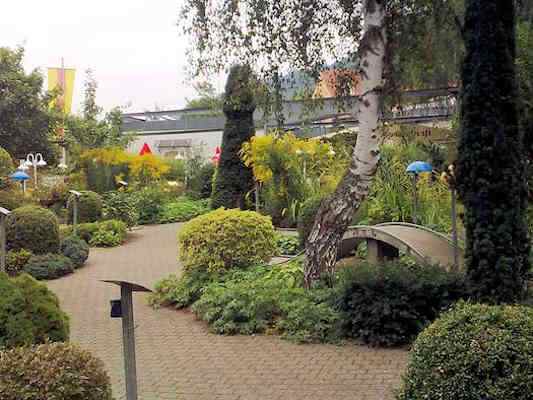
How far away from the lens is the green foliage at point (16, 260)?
1228 cm

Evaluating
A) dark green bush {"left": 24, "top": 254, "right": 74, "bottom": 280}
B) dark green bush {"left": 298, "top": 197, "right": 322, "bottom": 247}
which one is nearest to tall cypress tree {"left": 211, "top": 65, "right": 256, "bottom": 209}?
dark green bush {"left": 298, "top": 197, "right": 322, "bottom": 247}

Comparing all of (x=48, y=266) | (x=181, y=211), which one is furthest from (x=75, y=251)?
(x=181, y=211)

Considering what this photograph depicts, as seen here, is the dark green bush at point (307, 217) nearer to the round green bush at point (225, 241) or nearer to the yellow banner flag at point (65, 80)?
the round green bush at point (225, 241)

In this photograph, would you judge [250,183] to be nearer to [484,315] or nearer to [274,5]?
[274,5]

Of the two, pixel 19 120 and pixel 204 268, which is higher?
pixel 19 120

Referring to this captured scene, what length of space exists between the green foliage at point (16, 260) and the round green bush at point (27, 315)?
24.6 feet

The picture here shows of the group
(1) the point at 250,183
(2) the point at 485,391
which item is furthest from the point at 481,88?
(1) the point at 250,183

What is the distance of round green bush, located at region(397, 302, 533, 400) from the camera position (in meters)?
3.63

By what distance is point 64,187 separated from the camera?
72.6ft

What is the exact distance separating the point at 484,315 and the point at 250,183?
16.3 meters

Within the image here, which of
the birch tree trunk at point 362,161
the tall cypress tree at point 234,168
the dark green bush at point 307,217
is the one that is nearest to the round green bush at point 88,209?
the tall cypress tree at point 234,168

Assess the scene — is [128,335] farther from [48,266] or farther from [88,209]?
[88,209]

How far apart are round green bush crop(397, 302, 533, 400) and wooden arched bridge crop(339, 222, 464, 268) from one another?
3912 mm

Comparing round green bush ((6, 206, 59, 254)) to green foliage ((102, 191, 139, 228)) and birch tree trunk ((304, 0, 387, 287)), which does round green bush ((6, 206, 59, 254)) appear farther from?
birch tree trunk ((304, 0, 387, 287))
